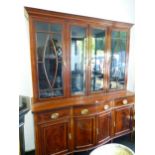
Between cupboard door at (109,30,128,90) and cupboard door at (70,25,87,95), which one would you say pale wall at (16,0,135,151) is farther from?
cupboard door at (70,25,87,95)

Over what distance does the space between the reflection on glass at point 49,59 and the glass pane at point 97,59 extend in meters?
0.53

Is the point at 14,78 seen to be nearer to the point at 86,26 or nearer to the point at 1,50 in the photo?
the point at 1,50

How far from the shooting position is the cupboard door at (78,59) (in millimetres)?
2055

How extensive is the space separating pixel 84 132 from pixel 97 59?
109cm

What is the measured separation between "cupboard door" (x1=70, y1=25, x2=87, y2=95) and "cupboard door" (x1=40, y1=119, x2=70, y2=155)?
507 mm

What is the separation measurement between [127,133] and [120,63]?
3.88 ft

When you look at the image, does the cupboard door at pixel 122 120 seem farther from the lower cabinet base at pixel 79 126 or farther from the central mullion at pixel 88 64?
the central mullion at pixel 88 64

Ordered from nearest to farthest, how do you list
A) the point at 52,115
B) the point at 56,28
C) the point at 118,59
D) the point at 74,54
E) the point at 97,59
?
the point at 52,115 < the point at 56,28 < the point at 74,54 < the point at 97,59 < the point at 118,59

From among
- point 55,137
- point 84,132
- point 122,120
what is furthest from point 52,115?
point 122,120

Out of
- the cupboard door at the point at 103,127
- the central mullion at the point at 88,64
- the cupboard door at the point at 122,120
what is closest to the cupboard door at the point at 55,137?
the cupboard door at the point at 103,127

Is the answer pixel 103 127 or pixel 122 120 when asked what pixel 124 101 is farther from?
pixel 103 127

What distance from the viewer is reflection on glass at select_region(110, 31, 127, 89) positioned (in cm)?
241

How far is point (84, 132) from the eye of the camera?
6.48 ft

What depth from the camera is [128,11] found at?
270 cm
